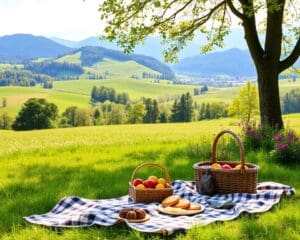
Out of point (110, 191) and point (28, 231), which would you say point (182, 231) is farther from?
point (110, 191)

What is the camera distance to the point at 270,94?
57.2ft

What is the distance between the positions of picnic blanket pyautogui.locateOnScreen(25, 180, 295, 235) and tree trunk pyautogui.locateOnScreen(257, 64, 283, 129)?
7938 mm

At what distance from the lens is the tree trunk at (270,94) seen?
17422 millimetres

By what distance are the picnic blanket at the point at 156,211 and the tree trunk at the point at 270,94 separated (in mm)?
7938

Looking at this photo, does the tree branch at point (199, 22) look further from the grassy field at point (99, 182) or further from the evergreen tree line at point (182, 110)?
the evergreen tree line at point (182, 110)

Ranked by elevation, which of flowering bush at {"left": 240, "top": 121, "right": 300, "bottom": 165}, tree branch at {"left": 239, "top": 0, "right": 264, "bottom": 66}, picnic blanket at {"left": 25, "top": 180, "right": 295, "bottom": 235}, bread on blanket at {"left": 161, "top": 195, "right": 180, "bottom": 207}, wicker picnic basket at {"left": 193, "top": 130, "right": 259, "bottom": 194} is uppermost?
tree branch at {"left": 239, "top": 0, "right": 264, "bottom": 66}

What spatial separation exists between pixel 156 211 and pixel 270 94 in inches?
413

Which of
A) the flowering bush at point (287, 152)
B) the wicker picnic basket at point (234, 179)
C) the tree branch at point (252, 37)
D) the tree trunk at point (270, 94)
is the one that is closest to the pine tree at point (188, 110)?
the tree branch at point (252, 37)

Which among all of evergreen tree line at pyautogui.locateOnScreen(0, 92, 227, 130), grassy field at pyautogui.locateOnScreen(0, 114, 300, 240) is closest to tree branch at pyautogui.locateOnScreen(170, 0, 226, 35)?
grassy field at pyautogui.locateOnScreen(0, 114, 300, 240)

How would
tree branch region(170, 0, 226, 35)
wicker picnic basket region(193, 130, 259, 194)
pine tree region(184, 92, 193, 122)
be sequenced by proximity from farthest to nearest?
pine tree region(184, 92, 193, 122) < tree branch region(170, 0, 226, 35) < wicker picnic basket region(193, 130, 259, 194)

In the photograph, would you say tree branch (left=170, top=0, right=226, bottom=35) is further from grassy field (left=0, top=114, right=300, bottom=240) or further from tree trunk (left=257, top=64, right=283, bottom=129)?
grassy field (left=0, top=114, right=300, bottom=240)

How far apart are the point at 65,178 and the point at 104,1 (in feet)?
25.4

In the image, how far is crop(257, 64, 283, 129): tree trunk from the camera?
17.4 metres

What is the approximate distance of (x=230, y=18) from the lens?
20234 mm
